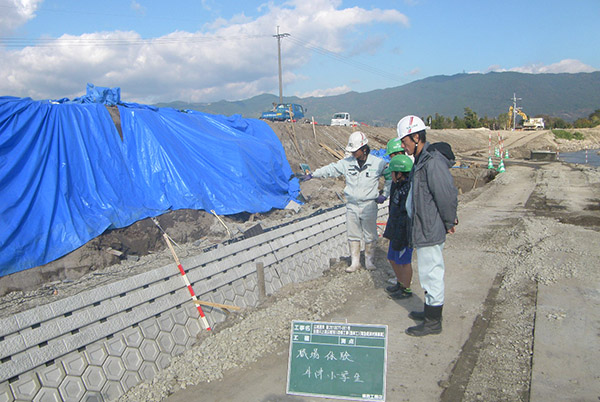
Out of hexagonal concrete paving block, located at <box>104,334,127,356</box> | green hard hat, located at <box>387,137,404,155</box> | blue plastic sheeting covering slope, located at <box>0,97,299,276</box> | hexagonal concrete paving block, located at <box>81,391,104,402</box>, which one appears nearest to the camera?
hexagonal concrete paving block, located at <box>81,391,104,402</box>

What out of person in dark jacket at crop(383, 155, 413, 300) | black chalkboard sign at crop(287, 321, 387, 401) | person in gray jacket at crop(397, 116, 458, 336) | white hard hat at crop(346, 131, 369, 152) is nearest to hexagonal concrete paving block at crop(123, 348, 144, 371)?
black chalkboard sign at crop(287, 321, 387, 401)

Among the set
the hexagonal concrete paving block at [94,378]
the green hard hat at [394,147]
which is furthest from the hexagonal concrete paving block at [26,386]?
the green hard hat at [394,147]

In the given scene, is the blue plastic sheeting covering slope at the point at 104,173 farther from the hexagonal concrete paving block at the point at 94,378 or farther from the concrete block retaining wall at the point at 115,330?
the hexagonal concrete paving block at the point at 94,378

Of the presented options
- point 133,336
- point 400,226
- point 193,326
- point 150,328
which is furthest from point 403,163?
point 133,336

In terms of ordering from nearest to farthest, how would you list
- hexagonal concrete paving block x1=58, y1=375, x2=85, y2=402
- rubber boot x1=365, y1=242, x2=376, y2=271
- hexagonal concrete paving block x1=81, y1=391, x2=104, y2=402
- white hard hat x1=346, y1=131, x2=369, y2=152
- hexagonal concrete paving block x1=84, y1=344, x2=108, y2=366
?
1. hexagonal concrete paving block x1=58, y1=375, x2=85, y2=402
2. hexagonal concrete paving block x1=81, y1=391, x2=104, y2=402
3. hexagonal concrete paving block x1=84, y1=344, x2=108, y2=366
4. white hard hat x1=346, y1=131, x2=369, y2=152
5. rubber boot x1=365, y1=242, x2=376, y2=271

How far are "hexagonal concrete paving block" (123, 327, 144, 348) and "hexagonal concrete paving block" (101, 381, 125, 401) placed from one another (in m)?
0.37

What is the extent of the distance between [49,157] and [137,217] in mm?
1939

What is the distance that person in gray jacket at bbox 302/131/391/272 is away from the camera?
5.93 meters

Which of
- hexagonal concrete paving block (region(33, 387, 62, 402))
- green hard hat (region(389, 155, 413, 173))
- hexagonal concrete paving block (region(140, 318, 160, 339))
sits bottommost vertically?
hexagonal concrete paving block (region(33, 387, 62, 402))

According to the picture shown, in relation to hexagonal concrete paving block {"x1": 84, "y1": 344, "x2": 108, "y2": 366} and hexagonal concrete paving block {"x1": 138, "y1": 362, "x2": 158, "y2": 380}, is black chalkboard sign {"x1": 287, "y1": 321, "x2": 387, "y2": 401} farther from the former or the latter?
hexagonal concrete paving block {"x1": 84, "y1": 344, "x2": 108, "y2": 366}

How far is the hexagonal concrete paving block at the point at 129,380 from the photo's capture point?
145 inches

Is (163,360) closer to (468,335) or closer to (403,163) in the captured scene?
(468,335)

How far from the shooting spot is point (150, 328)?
417cm

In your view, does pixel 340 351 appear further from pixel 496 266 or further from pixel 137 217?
pixel 137 217
